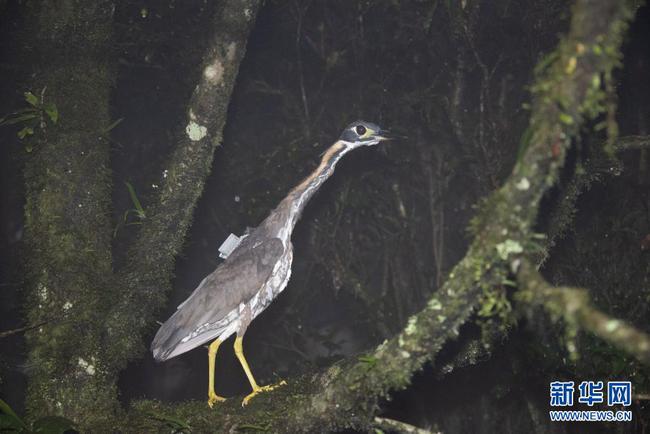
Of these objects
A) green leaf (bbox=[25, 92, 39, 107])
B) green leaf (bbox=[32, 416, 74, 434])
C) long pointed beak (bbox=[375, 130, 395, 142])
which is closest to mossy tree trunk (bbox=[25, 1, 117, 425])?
green leaf (bbox=[25, 92, 39, 107])

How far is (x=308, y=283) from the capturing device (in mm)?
7176

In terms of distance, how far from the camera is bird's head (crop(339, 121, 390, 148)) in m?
4.90

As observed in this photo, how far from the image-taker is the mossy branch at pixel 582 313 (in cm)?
154

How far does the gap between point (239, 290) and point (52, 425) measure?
67.6 inches

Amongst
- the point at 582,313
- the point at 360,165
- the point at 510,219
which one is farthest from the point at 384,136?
the point at 582,313

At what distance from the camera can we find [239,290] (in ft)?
14.0

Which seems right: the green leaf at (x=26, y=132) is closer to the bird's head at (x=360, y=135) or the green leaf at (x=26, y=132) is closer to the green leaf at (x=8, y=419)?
the green leaf at (x=8, y=419)

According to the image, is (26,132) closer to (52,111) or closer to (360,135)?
(52,111)

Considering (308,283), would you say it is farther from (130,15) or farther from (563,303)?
(563,303)

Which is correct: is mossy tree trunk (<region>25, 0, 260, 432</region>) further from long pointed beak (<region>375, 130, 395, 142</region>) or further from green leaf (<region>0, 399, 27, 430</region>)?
long pointed beak (<region>375, 130, 395, 142</region>)

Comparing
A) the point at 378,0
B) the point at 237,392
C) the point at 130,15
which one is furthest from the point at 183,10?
the point at 237,392

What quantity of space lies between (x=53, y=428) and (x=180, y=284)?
421cm

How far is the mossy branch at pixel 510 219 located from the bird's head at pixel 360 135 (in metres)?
2.80

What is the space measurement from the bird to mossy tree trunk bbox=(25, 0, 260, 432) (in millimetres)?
470
